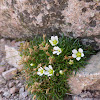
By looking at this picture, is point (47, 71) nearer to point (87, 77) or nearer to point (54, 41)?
point (54, 41)

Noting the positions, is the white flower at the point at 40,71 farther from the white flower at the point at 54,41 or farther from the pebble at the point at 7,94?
the pebble at the point at 7,94

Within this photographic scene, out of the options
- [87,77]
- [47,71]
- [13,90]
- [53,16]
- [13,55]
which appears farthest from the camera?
[13,55]

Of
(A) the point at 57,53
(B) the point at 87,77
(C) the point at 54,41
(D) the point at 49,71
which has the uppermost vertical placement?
(C) the point at 54,41

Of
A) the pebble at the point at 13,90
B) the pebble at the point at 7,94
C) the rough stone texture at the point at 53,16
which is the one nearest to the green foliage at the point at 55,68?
the rough stone texture at the point at 53,16

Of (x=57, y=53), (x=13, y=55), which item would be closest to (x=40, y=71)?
(x=57, y=53)

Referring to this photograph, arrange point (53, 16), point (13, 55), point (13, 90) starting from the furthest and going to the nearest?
point (13, 55) → point (13, 90) → point (53, 16)

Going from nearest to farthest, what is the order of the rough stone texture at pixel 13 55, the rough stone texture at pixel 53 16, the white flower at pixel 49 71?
the rough stone texture at pixel 53 16 < the white flower at pixel 49 71 < the rough stone texture at pixel 13 55
